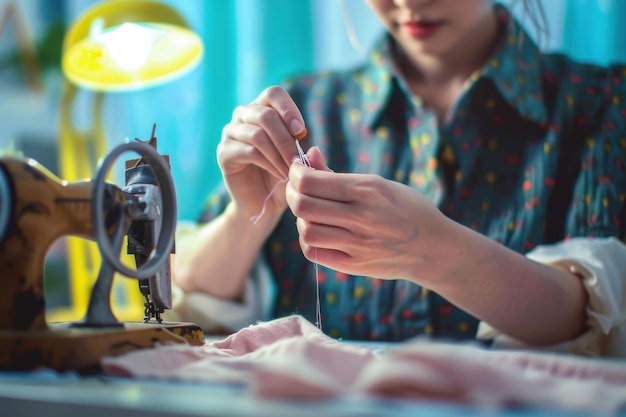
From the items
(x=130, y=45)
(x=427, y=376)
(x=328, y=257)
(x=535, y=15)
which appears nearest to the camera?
(x=427, y=376)

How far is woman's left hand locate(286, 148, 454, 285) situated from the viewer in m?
0.62

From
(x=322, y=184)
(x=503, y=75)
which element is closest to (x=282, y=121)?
(x=322, y=184)

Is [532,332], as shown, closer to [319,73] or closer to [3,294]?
[3,294]

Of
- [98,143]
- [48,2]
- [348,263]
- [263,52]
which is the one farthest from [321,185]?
[48,2]

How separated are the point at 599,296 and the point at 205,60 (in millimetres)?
1292

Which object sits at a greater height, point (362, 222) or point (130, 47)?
point (130, 47)

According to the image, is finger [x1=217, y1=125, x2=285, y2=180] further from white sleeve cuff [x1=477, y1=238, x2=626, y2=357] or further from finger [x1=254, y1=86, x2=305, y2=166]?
white sleeve cuff [x1=477, y1=238, x2=626, y2=357]

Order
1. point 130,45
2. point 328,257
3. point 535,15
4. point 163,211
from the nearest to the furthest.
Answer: point 163,211 < point 328,257 < point 535,15 < point 130,45

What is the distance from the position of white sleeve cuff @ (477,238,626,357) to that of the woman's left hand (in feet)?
0.86

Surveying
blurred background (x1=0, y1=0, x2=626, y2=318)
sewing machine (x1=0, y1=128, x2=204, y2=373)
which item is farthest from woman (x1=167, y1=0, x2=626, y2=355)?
sewing machine (x1=0, y1=128, x2=204, y2=373)

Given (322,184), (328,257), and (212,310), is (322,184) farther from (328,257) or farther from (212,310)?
(212,310)

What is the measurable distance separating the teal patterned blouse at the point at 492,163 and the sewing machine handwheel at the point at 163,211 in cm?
60

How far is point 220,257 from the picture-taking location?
1.15 metres

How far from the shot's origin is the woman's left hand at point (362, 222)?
0.62 metres
